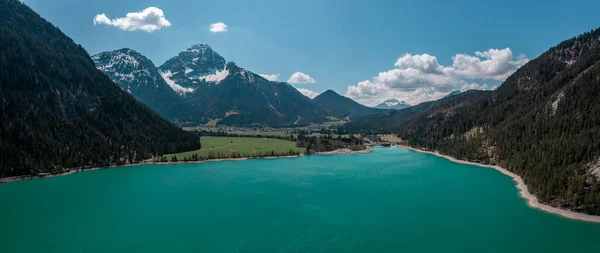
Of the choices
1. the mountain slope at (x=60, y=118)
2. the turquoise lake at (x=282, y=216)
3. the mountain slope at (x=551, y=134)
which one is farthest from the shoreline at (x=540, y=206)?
the mountain slope at (x=60, y=118)

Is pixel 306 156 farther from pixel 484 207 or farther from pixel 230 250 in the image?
pixel 230 250

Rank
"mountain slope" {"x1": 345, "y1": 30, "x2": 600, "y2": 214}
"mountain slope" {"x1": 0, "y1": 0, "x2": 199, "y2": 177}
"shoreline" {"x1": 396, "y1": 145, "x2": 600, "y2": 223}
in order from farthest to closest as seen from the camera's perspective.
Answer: "mountain slope" {"x1": 0, "y1": 0, "x2": 199, "y2": 177} → "mountain slope" {"x1": 345, "y1": 30, "x2": 600, "y2": 214} → "shoreline" {"x1": 396, "y1": 145, "x2": 600, "y2": 223}

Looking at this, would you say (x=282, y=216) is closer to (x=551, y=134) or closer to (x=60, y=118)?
(x=551, y=134)

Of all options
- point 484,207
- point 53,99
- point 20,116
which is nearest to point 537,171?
point 484,207

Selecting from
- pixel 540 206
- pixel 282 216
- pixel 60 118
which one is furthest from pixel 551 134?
pixel 60 118

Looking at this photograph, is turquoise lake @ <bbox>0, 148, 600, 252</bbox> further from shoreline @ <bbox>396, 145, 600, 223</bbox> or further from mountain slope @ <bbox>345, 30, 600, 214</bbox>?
mountain slope @ <bbox>345, 30, 600, 214</bbox>

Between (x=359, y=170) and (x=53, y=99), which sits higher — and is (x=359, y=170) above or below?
below

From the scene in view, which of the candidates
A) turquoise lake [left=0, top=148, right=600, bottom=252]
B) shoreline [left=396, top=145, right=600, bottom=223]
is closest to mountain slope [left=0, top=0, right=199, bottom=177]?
turquoise lake [left=0, top=148, right=600, bottom=252]
